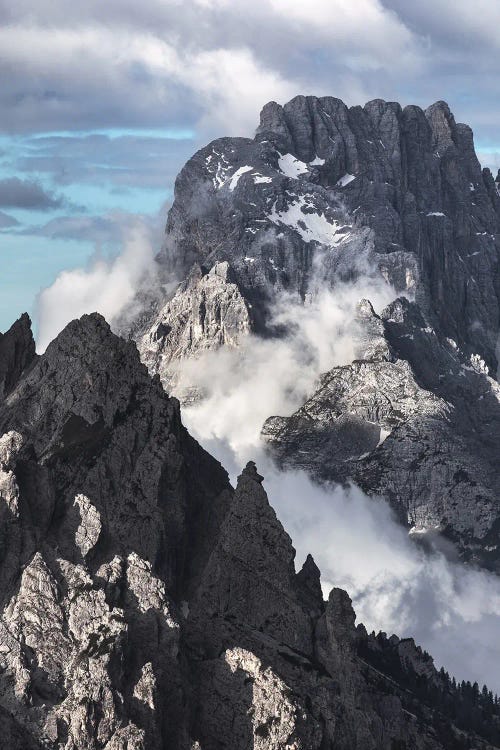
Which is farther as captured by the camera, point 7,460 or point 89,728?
point 7,460

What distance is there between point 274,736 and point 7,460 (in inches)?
1613

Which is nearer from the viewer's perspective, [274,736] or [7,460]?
[274,736]

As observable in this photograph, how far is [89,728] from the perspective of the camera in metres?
157

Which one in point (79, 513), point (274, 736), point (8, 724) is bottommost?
point (8, 724)

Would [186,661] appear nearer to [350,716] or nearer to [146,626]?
[146,626]

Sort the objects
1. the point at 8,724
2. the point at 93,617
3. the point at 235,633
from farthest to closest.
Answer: the point at 235,633, the point at 93,617, the point at 8,724

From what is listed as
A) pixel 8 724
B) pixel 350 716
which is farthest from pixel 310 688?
pixel 8 724

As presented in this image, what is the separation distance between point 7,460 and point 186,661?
3079 cm

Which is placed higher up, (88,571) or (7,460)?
(7,460)

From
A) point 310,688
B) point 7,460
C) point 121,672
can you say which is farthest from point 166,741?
point 7,460

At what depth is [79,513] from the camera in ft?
A: 614

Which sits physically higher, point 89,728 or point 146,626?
point 146,626

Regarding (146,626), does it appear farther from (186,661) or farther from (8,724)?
(8,724)

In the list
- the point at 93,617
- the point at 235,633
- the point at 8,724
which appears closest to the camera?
the point at 8,724
